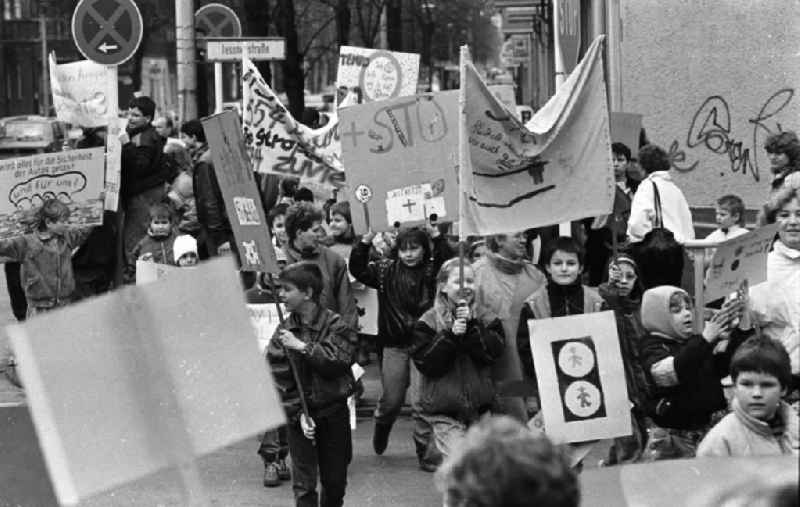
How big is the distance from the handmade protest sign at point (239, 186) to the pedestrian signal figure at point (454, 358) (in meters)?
0.81

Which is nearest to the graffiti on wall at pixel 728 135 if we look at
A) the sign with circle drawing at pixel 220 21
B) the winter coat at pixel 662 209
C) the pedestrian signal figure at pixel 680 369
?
the winter coat at pixel 662 209

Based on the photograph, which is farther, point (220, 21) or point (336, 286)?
point (220, 21)

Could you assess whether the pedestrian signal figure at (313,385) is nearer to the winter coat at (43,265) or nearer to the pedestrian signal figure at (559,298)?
the pedestrian signal figure at (559,298)

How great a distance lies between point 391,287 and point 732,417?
4.55 m

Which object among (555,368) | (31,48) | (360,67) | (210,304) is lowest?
(555,368)

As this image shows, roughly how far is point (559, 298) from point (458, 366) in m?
0.63

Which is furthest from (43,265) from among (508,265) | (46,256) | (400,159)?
(508,265)

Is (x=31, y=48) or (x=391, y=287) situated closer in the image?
(x=391, y=287)

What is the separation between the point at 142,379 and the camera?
4.71 meters

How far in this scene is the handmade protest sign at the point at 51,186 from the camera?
12438 millimetres

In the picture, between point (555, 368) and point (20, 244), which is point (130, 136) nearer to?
point (20, 244)

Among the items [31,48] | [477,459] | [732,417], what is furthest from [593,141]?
[31,48]

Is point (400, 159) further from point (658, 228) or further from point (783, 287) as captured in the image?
point (783, 287)

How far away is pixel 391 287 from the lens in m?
9.96
